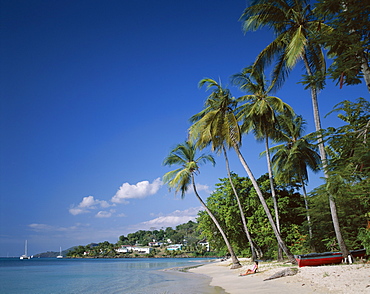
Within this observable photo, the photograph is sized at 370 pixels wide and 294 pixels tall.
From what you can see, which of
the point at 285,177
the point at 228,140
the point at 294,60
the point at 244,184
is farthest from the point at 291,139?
the point at 294,60

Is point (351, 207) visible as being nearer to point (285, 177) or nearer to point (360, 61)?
point (285, 177)

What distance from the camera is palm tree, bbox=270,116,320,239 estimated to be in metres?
21.5

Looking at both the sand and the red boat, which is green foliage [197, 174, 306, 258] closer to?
the red boat

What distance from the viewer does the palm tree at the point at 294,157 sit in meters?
21.5

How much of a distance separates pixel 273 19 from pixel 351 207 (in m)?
10.2

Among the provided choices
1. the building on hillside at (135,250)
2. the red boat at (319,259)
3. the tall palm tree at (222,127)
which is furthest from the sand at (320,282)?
the building on hillside at (135,250)

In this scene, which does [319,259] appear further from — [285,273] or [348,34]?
[348,34]

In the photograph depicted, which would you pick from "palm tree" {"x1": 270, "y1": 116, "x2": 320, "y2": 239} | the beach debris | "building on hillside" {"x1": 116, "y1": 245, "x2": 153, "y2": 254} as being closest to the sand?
the beach debris

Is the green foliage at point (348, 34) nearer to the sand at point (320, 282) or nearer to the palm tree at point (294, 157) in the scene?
the sand at point (320, 282)

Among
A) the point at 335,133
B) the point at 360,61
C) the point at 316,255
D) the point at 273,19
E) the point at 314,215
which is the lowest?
the point at 316,255

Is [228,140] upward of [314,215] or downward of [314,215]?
upward

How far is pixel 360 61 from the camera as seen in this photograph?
751cm

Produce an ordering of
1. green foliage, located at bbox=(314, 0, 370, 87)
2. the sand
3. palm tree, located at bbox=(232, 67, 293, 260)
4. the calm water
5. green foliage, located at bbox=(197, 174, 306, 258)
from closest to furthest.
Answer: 1. green foliage, located at bbox=(314, 0, 370, 87)
2. the sand
3. the calm water
4. palm tree, located at bbox=(232, 67, 293, 260)
5. green foliage, located at bbox=(197, 174, 306, 258)

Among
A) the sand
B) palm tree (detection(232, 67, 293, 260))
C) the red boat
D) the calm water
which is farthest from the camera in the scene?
palm tree (detection(232, 67, 293, 260))
